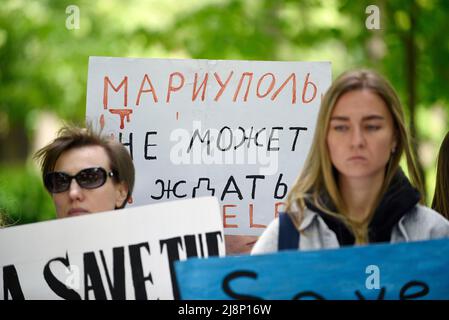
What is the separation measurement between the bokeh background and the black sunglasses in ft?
8.01

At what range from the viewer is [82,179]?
2.64 meters

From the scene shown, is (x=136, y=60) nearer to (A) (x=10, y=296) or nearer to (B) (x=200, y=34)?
(A) (x=10, y=296)

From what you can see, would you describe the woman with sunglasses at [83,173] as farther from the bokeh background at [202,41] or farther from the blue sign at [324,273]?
the bokeh background at [202,41]

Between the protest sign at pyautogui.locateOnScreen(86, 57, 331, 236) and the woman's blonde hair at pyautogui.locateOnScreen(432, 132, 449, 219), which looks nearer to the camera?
the woman's blonde hair at pyautogui.locateOnScreen(432, 132, 449, 219)

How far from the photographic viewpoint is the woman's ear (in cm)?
274

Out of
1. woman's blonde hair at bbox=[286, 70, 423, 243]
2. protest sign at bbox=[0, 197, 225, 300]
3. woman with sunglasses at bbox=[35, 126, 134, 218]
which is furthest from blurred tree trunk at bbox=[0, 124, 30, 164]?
woman's blonde hair at bbox=[286, 70, 423, 243]

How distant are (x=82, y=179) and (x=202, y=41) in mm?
4271

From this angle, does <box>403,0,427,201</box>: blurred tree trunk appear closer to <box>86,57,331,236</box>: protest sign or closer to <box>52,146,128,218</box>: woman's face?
<box>86,57,331,236</box>: protest sign

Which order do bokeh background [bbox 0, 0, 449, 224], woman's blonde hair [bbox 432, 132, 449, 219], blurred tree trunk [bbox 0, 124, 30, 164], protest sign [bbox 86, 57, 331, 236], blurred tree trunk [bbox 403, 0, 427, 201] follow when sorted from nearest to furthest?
woman's blonde hair [bbox 432, 132, 449, 219] → protest sign [bbox 86, 57, 331, 236] → blurred tree trunk [bbox 403, 0, 427, 201] → bokeh background [bbox 0, 0, 449, 224] → blurred tree trunk [bbox 0, 124, 30, 164]

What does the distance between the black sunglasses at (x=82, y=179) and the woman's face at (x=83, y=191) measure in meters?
0.01

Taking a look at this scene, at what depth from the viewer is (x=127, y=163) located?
281 centimetres

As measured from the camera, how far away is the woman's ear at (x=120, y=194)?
2738 millimetres
